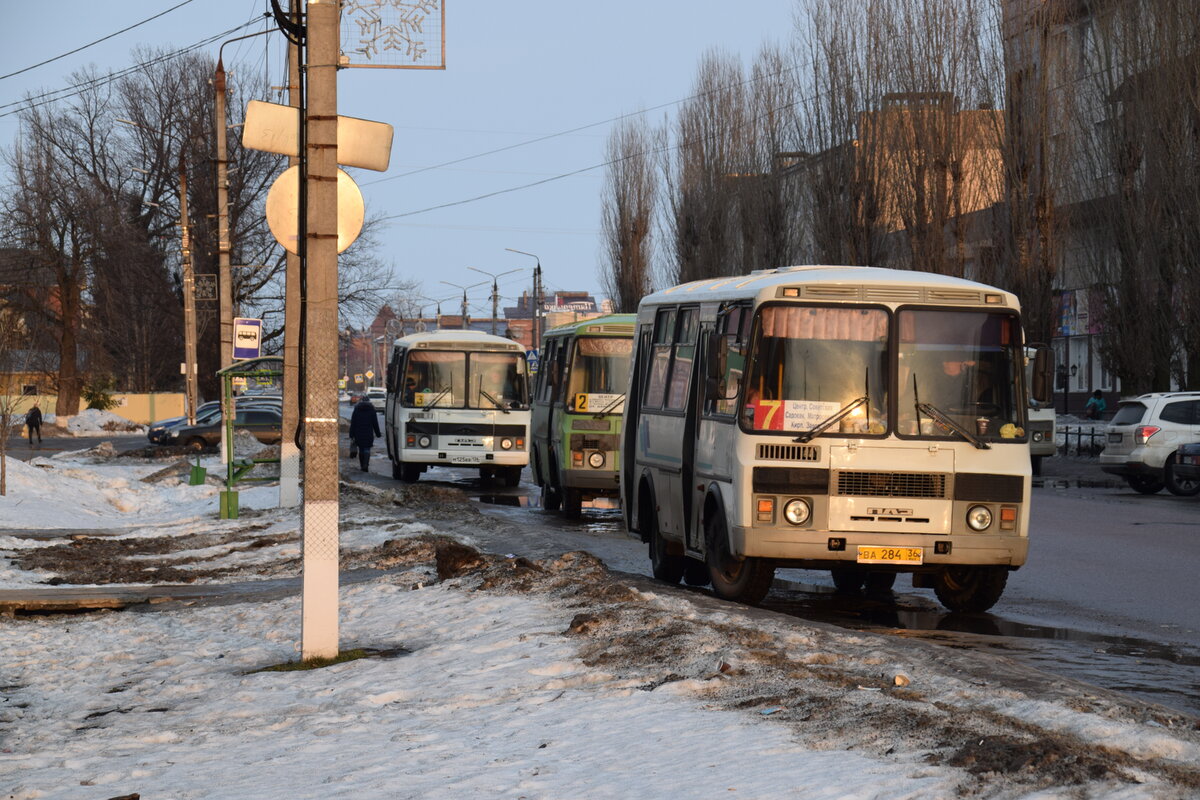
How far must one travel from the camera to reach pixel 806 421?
1109cm

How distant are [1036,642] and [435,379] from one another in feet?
63.9

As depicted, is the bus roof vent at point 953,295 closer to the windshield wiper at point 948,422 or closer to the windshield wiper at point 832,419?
the windshield wiper at point 948,422

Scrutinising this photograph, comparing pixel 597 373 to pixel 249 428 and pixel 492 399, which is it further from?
pixel 249 428

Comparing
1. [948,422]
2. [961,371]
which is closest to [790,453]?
[948,422]

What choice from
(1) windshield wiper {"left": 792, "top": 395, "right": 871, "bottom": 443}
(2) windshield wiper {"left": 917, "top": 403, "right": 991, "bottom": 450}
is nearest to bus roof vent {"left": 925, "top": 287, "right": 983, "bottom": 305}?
(2) windshield wiper {"left": 917, "top": 403, "right": 991, "bottom": 450}

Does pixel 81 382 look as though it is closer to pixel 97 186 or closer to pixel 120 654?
pixel 97 186

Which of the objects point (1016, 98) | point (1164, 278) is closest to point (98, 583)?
point (1164, 278)

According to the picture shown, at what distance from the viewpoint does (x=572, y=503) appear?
73.3 ft

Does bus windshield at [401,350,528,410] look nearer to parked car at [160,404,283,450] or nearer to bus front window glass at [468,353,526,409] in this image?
bus front window glass at [468,353,526,409]

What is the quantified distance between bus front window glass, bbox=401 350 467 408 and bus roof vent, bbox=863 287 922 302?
17.9 m

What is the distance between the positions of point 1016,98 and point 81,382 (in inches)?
1789

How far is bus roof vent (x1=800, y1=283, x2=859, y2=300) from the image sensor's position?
11.3 metres

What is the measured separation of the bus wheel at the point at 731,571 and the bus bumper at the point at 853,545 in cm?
45

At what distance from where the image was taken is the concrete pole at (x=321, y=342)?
9.37 meters
